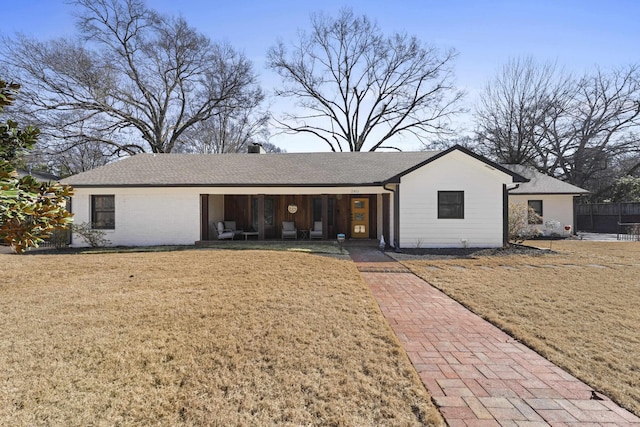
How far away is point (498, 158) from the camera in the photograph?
1111 inches

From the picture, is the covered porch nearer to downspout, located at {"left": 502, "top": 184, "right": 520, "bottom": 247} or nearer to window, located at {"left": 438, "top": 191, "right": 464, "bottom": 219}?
window, located at {"left": 438, "top": 191, "right": 464, "bottom": 219}

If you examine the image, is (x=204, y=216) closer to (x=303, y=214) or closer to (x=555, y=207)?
(x=303, y=214)

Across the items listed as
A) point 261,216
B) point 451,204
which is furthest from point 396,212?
point 261,216

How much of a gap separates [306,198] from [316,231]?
1674 mm

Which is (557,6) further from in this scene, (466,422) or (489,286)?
(466,422)

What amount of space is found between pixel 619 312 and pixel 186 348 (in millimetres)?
6204

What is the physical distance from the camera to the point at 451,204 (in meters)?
12.2

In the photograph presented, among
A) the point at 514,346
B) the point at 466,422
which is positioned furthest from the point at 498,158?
the point at 466,422

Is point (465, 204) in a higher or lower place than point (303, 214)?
higher

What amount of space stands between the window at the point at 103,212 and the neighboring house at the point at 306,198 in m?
0.04

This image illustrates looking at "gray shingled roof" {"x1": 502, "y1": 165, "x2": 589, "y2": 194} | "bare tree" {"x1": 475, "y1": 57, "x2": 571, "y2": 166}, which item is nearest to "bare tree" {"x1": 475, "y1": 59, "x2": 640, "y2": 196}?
"bare tree" {"x1": 475, "y1": 57, "x2": 571, "y2": 166}

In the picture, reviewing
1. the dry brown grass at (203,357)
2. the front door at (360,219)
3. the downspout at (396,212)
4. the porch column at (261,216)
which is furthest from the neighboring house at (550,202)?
the dry brown grass at (203,357)

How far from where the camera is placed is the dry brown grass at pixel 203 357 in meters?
2.55

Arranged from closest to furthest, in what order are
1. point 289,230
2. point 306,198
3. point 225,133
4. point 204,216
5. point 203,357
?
point 203,357, point 204,216, point 289,230, point 306,198, point 225,133
